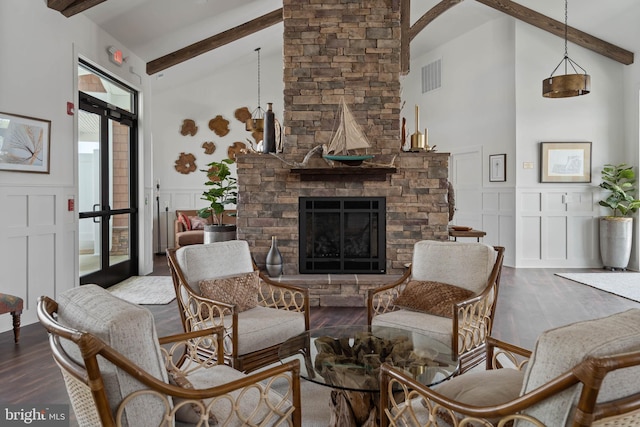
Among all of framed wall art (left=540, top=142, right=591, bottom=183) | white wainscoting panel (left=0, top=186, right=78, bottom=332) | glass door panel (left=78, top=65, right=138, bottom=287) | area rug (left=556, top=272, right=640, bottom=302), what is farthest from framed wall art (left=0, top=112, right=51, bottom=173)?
framed wall art (left=540, top=142, right=591, bottom=183)

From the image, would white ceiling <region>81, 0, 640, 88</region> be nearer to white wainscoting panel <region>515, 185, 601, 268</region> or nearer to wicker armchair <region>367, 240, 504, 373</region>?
white wainscoting panel <region>515, 185, 601, 268</region>

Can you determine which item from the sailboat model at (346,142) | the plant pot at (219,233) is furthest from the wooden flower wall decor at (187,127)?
the sailboat model at (346,142)

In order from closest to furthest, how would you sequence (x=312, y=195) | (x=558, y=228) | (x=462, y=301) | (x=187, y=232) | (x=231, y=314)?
(x=231, y=314), (x=462, y=301), (x=312, y=195), (x=558, y=228), (x=187, y=232)

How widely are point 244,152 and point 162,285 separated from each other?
2.05 m

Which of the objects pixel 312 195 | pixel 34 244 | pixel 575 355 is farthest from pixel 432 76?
pixel 575 355

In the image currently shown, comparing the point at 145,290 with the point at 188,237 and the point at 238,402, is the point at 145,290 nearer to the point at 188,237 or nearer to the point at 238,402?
the point at 188,237

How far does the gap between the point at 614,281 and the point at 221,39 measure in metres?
6.35

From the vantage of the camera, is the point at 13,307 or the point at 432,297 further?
the point at 13,307

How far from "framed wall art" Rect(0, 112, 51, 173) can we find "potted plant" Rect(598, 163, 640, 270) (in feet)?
23.6

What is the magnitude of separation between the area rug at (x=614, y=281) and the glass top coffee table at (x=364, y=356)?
3793 mm

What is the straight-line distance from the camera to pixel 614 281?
5.80m

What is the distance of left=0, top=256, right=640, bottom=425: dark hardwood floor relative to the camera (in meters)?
2.65

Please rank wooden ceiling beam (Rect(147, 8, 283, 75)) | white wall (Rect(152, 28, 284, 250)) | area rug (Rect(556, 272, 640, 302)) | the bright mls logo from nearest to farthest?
the bright mls logo < area rug (Rect(556, 272, 640, 302)) < wooden ceiling beam (Rect(147, 8, 283, 75)) < white wall (Rect(152, 28, 284, 250))

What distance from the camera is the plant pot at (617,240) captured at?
21.5ft
